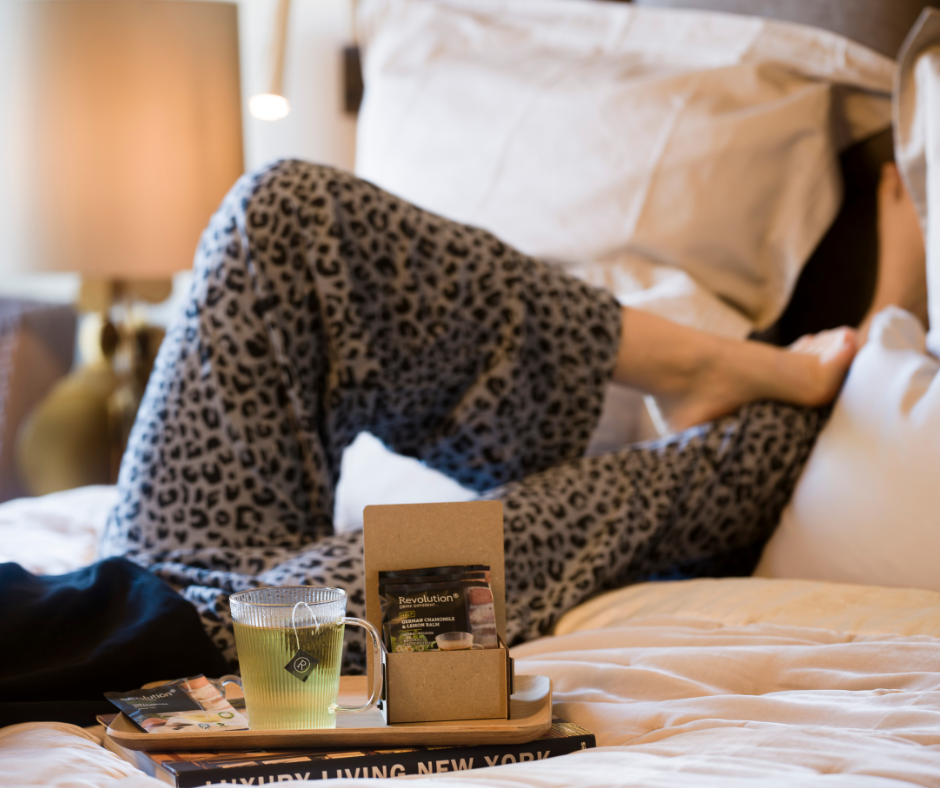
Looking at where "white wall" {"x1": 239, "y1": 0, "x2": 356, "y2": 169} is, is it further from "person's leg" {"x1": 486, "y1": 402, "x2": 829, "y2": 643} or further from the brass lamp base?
"person's leg" {"x1": 486, "y1": 402, "x2": 829, "y2": 643}

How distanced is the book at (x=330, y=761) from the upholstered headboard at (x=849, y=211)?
2.83 feet

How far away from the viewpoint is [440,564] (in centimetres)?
53

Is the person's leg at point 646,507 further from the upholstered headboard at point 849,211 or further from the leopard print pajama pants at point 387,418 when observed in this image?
the upholstered headboard at point 849,211

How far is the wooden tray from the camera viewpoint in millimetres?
467

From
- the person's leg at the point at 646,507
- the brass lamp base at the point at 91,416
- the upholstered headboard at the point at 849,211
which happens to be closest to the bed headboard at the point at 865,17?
the upholstered headboard at the point at 849,211

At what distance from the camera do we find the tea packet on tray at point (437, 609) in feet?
1.65

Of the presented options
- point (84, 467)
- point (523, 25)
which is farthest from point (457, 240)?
point (84, 467)

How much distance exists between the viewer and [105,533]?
32.4 inches

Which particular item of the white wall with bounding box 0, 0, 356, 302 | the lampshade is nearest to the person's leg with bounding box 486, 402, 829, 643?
the lampshade

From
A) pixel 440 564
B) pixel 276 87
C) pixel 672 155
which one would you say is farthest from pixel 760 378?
pixel 276 87

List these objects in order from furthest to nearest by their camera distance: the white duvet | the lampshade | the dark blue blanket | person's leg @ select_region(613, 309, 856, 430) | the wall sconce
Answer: the lampshade, the wall sconce, person's leg @ select_region(613, 309, 856, 430), the dark blue blanket, the white duvet

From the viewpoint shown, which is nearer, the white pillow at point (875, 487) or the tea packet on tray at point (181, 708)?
the tea packet on tray at point (181, 708)

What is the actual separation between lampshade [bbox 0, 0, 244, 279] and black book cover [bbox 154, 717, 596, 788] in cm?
126

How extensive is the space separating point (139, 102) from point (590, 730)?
1426 millimetres
